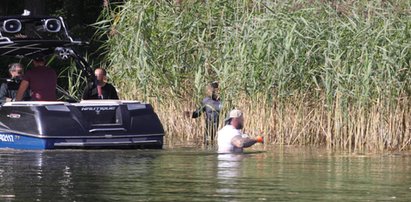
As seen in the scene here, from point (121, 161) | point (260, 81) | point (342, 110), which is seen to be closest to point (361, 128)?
point (342, 110)

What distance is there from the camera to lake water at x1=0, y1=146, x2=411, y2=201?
44.2ft

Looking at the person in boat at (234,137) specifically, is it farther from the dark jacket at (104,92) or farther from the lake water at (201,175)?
the dark jacket at (104,92)

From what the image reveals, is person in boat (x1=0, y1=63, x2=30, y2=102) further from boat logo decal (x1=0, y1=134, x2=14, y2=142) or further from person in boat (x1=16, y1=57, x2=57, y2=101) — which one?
boat logo decal (x1=0, y1=134, x2=14, y2=142)

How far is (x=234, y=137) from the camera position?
60.0 feet

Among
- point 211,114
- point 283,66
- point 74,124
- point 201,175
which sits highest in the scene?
point 283,66

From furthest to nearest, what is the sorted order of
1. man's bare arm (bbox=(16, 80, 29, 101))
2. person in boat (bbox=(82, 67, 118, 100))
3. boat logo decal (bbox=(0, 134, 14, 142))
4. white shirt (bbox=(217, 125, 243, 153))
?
1. person in boat (bbox=(82, 67, 118, 100))
2. man's bare arm (bbox=(16, 80, 29, 101))
3. boat logo decal (bbox=(0, 134, 14, 142))
4. white shirt (bbox=(217, 125, 243, 153))

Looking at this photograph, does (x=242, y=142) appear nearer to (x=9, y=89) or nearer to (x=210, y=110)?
(x=210, y=110)

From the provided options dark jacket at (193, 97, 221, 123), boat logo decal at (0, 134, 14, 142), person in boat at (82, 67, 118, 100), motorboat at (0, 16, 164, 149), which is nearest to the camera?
motorboat at (0, 16, 164, 149)

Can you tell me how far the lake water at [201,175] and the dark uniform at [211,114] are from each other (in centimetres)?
145

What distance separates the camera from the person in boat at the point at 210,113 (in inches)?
831

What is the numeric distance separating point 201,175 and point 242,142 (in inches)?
105

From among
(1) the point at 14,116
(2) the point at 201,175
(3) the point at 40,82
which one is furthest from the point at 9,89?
(2) the point at 201,175

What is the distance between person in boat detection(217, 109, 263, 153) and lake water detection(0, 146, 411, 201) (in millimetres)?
169

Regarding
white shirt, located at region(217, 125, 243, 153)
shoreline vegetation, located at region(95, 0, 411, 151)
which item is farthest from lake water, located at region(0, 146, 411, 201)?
shoreline vegetation, located at region(95, 0, 411, 151)
